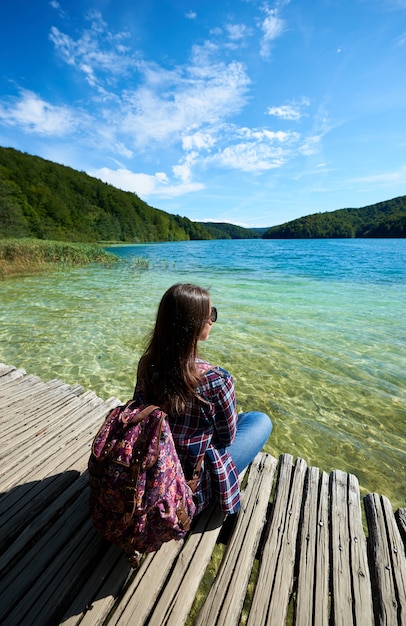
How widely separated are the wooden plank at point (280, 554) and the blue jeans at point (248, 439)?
0.47 metres

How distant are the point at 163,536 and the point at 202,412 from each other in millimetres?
821

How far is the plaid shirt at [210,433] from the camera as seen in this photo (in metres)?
1.95

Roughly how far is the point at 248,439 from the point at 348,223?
15951cm

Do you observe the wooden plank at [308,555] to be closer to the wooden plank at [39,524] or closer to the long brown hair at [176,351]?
the long brown hair at [176,351]

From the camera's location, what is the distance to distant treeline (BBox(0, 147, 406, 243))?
72750 millimetres

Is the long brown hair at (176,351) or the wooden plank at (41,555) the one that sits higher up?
the long brown hair at (176,351)

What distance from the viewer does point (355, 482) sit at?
288 cm

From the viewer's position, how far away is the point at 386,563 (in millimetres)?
2152

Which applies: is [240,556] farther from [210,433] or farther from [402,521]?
[402,521]

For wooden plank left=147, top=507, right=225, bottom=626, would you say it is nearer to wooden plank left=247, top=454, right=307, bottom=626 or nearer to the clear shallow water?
wooden plank left=247, top=454, right=307, bottom=626

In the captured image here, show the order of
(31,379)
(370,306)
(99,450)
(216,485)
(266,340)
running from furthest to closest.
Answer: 1. (370,306)
2. (266,340)
3. (31,379)
4. (216,485)
5. (99,450)

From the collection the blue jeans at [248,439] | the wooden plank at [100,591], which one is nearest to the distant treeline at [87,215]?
the blue jeans at [248,439]

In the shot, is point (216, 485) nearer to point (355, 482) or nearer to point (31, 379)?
point (355, 482)

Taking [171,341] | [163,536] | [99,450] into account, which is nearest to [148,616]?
[163,536]
